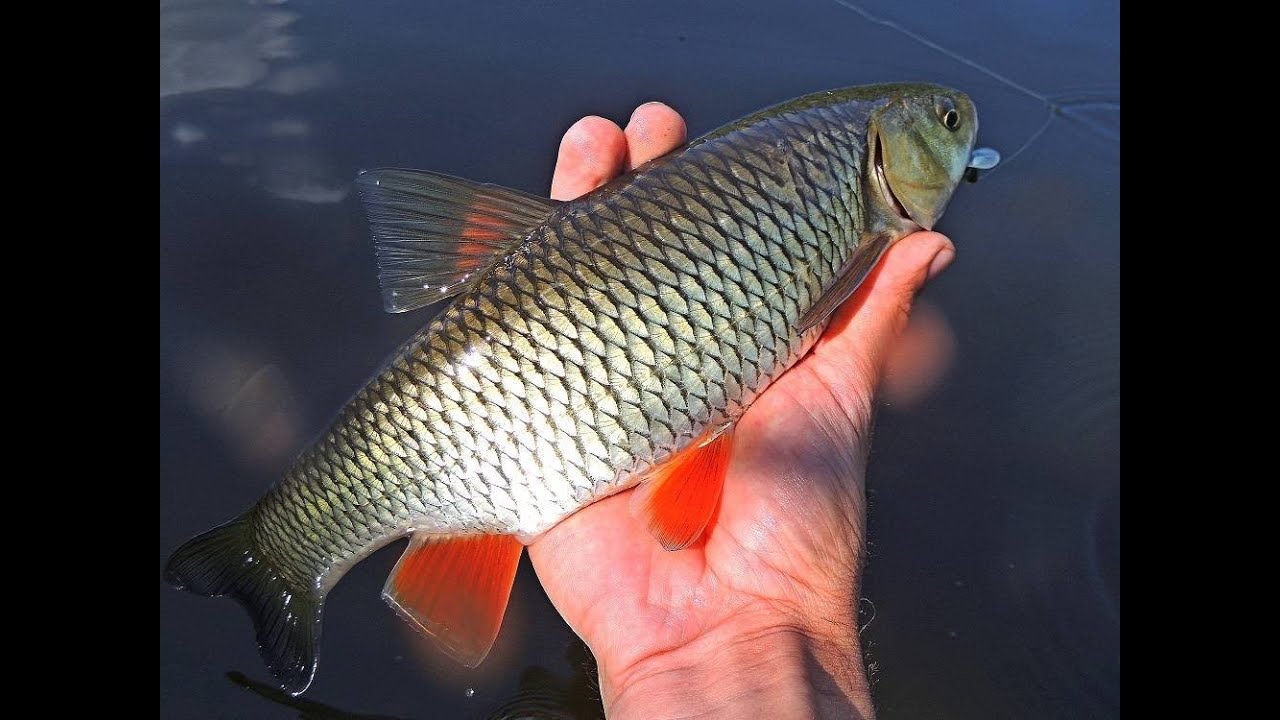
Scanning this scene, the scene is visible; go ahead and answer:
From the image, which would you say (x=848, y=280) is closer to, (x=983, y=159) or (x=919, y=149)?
(x=919, y=149)

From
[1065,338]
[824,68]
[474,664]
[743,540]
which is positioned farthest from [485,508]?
[824,68]

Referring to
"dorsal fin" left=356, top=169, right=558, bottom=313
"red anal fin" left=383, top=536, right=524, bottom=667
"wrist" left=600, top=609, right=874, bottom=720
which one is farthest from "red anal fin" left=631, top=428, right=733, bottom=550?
"dorsal fin" left=356, top=169, right=558, bottom=313

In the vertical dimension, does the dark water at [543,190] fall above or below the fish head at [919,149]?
below

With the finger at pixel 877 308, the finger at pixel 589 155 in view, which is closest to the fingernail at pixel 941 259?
the finger at pixel 877 308

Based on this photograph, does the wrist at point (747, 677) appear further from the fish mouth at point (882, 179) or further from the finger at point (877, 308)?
the fish mouth at point (882, 179)

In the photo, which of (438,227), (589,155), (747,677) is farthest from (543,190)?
(747,677)

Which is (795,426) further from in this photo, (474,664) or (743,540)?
(474,664)

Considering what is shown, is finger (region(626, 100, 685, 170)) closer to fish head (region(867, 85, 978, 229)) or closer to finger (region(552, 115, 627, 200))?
finger (region(552, 115, 627, 200))
